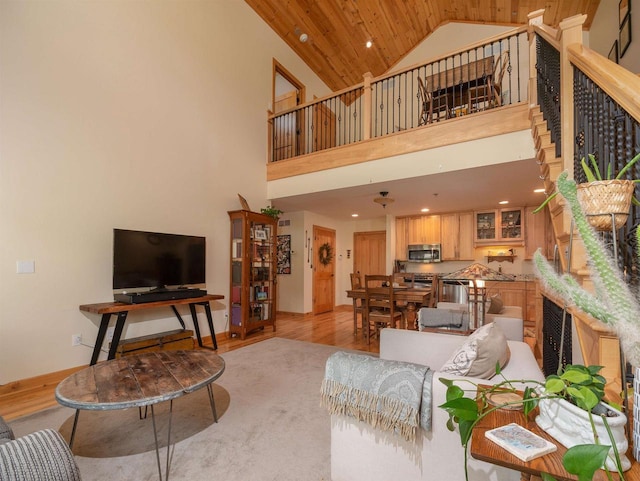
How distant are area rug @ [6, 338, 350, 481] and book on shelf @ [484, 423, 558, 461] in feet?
3.90

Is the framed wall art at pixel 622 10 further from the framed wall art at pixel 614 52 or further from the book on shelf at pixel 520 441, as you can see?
the book on shelf at pixel 520 441

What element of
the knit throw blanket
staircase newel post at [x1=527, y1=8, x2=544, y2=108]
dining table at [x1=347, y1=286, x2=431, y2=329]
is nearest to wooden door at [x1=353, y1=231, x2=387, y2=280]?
dining table at [x1=347, y1=286, x2=431, y2=329]

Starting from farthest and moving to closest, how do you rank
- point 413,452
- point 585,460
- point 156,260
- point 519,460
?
point 156,260
point 413,452
point 519,460
point 585,460

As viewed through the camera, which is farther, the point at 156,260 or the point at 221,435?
the point at 156,260

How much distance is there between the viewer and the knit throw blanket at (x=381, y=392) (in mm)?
1334

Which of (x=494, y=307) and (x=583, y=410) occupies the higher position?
(x=583, y=410)

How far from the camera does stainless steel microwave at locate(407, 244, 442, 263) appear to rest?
22.5ft

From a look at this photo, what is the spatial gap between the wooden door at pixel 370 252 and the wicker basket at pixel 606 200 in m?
6.82

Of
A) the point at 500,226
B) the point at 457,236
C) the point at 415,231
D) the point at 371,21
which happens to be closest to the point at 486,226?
the point at 500,226

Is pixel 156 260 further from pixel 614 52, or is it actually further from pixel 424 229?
pixel 614 52

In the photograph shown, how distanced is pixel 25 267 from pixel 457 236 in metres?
6.89

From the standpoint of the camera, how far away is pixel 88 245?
322 cm

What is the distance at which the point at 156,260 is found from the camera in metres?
3.62

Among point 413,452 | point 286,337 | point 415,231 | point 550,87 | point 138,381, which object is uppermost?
point 550,87
